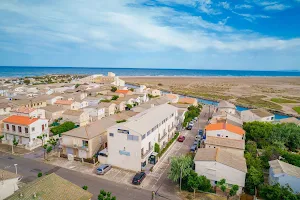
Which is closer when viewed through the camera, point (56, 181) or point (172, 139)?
point (56, 181)

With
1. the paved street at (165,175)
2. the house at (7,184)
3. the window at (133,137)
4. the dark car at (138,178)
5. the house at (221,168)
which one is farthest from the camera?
the window at (133,137)

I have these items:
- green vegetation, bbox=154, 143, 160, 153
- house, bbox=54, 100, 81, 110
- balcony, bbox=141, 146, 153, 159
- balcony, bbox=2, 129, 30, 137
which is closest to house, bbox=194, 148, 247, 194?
balcony, bbox=141, 146, 153, 159

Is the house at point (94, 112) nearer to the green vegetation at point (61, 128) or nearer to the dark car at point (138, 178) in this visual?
the green vegetation at point (61, 128)

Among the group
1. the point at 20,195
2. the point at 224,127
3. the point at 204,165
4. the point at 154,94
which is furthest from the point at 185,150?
the point at 154,94

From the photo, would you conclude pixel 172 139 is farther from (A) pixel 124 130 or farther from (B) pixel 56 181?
(B) pixel 56 181

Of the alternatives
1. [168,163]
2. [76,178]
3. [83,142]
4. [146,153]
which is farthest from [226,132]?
[76,178]

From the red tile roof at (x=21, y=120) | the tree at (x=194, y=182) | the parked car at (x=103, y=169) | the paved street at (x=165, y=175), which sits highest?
the red tile roof at (x=21, y=120)

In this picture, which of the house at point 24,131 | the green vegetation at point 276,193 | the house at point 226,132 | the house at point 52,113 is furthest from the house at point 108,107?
the green vegetation at point 276,193
